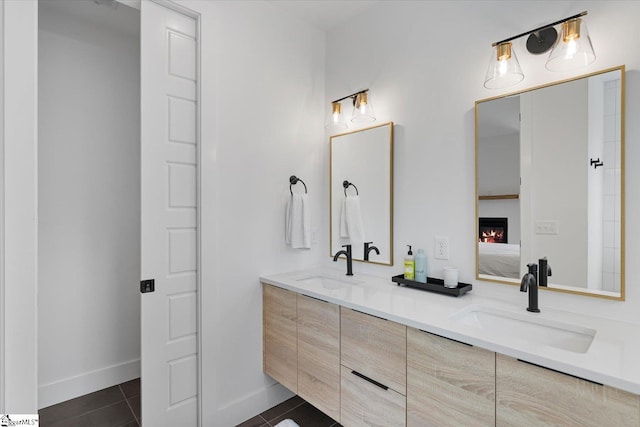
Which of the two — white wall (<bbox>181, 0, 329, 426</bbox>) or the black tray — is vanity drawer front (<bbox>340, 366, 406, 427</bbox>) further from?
white wall (<bbox>181, 0, 329, 426</bbox>)

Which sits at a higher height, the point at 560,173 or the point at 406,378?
the point at 560,173

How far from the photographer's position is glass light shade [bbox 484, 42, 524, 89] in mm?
1524

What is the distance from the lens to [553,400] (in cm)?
98

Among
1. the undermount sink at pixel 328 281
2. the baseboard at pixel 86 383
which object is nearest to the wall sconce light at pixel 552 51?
the undermount sink at pixel 328 281

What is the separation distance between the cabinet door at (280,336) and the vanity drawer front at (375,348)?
410 mm

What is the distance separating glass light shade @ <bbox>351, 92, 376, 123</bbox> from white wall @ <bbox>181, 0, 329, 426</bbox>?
1.29 ft

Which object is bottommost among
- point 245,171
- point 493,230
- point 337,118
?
point 493,230

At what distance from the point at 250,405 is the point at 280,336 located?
504 mm

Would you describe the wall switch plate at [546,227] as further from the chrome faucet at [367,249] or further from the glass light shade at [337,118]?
the glass light shade at [337,118]

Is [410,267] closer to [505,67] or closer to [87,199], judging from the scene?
[505,67]

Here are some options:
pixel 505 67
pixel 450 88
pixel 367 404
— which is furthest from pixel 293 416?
pixel 505 67

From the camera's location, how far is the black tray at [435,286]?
1.65 meters

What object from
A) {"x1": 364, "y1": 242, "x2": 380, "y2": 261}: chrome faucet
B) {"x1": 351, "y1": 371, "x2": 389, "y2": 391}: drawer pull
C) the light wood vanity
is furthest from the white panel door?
{"x1": 364, "y1": 242, "x2": 380, "y2": 261}: chrome faucet

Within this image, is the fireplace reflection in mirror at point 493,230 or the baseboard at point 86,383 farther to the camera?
the baseboard at point 86,383
